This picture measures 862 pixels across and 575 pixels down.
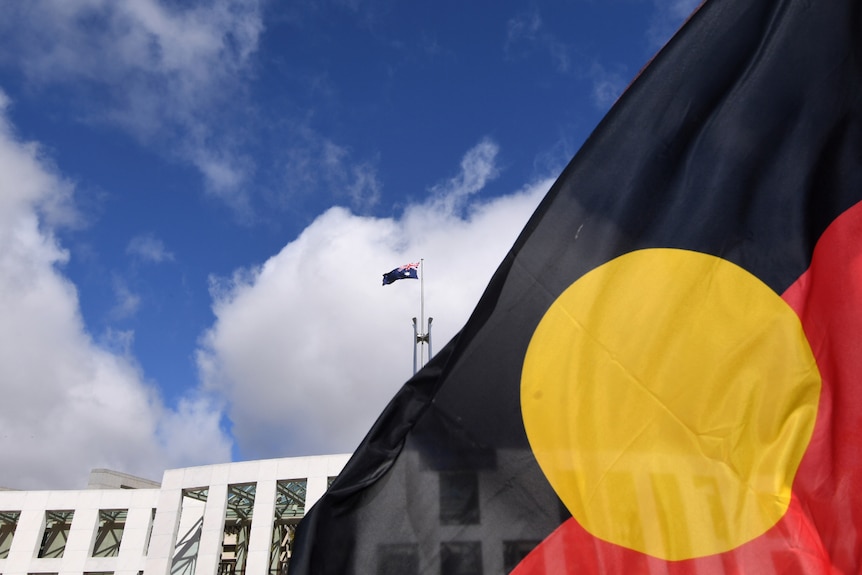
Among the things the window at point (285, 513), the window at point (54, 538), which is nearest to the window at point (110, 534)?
the window at point (54, 538)

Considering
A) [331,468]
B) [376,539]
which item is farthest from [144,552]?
[376,539]

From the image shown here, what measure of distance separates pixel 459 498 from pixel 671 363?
101cm

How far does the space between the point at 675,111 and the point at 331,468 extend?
33490mm

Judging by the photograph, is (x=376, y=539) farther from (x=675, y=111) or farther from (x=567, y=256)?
(x=675, y=111)

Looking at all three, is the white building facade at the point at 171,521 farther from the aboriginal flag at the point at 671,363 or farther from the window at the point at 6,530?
the aboriginal flag at the point at 671,363

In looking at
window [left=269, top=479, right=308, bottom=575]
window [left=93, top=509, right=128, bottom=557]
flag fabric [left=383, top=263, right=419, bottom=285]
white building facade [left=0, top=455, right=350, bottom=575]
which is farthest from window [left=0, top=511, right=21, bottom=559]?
flag fabric [left=383, top=263, right=419, bottom=285]

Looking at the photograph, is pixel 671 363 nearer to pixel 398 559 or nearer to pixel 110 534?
pixel 398 559

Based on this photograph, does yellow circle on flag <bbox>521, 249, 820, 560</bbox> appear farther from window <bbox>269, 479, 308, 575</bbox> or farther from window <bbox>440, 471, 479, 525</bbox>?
window <bbox>269, 479, 308, 575</bbox>

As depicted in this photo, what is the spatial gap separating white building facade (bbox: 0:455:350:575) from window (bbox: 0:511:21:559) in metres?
0.07

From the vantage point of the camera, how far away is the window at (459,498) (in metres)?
2.72

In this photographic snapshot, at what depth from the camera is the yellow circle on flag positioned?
2.57 m

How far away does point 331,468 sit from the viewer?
34625 mm

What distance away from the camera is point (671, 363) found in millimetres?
2818

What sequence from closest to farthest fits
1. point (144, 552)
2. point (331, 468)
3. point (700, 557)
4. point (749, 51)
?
point (700, 557), point (749, 51), point (331, 468), point (144, 552)
